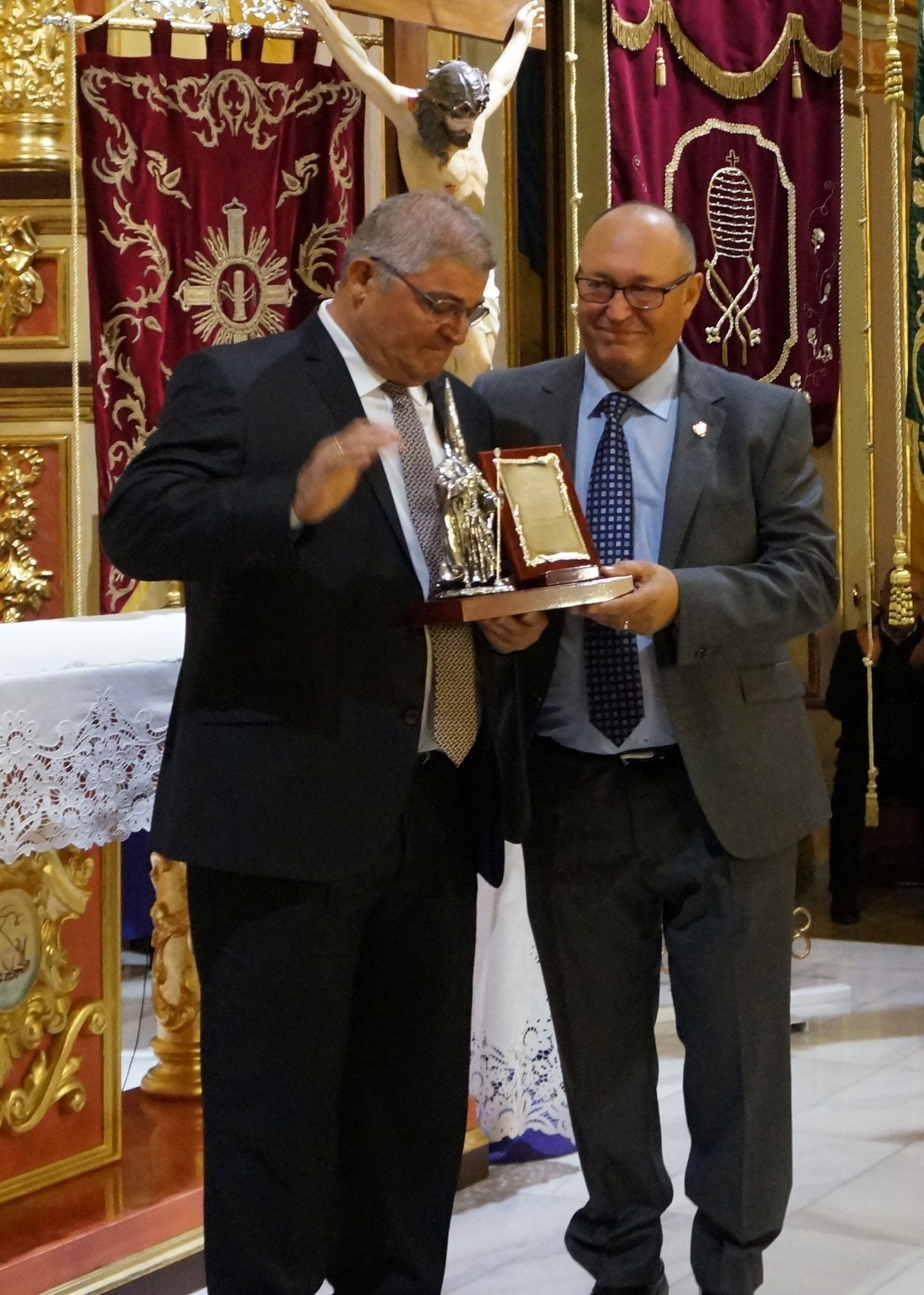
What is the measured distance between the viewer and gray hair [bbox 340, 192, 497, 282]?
230 centimetres

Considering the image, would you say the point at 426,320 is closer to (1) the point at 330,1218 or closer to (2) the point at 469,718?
(2) the point at 469,718

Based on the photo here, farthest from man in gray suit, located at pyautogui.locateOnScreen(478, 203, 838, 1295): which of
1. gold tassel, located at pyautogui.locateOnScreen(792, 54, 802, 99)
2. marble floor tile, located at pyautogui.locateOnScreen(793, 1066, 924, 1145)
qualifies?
gold tassel, located at pyautogui.locateOnScreen(792, 54, 802, 99)

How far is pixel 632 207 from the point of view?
2.76 metres

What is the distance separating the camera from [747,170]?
19.3 feet

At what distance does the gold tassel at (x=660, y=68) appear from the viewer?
5660 millimetres

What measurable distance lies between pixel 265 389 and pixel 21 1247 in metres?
1.56

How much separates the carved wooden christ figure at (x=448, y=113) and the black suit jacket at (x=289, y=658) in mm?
1336

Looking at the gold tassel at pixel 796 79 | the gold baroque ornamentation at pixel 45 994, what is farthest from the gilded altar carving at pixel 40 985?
the gold tassel at pixel 796 79

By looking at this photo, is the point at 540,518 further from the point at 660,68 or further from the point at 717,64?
the point at 717,64

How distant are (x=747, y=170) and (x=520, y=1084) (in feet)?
10.6

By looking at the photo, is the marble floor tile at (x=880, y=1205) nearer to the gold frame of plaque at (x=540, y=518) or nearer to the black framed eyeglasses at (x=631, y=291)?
the gold frame of plaque at (x=540, y=518)

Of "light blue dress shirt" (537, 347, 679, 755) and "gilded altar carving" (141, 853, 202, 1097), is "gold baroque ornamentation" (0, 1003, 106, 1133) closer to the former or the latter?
"gilded altar carving" (141, 853, 202, 1097)

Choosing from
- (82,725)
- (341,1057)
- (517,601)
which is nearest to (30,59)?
(82,725)

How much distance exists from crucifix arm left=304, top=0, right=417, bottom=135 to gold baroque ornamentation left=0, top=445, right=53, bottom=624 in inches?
79.0
